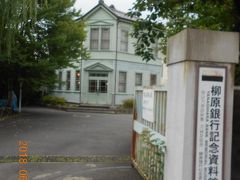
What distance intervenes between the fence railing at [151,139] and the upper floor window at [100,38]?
78.7 ft

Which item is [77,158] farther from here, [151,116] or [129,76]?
[129,76]

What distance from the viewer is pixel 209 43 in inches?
168

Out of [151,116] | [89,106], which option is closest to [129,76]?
[89,106]

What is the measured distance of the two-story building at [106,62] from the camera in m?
31.3

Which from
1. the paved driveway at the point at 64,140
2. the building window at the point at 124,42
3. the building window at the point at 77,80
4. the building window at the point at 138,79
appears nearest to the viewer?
the paved driveway at the point at 64,140

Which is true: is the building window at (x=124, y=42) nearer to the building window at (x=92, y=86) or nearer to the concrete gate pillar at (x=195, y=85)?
the building window at (x=92, y=86)

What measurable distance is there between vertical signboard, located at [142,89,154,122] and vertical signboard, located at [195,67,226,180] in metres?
2.29

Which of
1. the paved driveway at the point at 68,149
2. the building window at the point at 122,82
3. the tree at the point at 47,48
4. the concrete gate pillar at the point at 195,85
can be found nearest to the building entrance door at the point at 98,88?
the building window at the point at 122,82

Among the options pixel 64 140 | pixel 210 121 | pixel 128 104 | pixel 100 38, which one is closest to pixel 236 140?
pixel 210 121

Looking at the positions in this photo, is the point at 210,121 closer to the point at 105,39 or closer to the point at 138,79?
the point at 105,39

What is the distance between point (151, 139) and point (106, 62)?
84.0ft

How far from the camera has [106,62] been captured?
31625 millimetres

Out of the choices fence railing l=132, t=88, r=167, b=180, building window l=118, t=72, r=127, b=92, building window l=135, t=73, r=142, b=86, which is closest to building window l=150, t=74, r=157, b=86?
building window l=135, t=73, r=142, b=86

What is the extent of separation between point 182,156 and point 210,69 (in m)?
1.06
